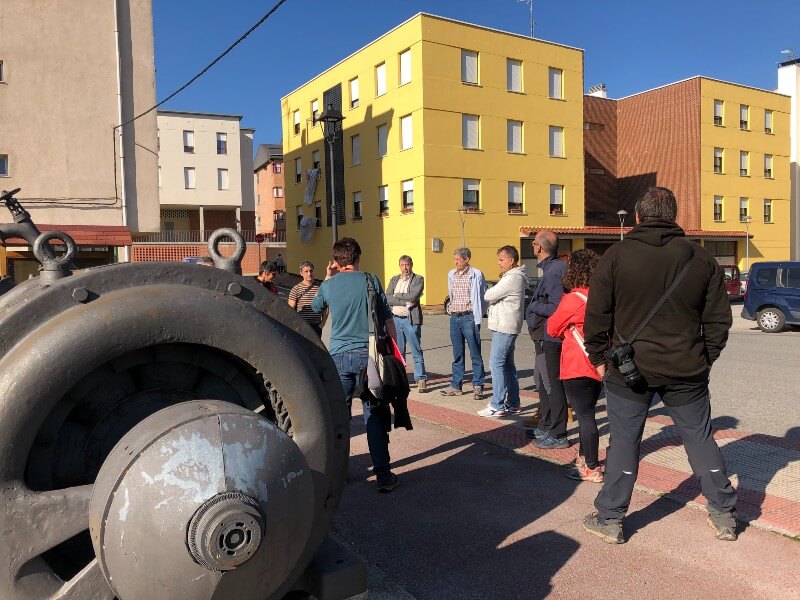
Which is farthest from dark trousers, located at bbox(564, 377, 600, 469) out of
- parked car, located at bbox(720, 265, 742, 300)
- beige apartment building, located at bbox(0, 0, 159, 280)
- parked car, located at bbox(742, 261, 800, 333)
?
parked car, located at bbox(720, 265, 742, 300)

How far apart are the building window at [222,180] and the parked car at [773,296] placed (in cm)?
4458

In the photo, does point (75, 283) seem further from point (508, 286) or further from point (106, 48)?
point (106, 48)

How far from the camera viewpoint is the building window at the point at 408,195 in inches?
1123

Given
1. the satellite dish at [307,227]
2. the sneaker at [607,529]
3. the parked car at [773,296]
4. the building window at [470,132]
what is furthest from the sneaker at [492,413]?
the satellite dish at [307,227]

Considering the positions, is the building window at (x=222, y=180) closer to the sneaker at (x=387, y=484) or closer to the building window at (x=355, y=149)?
the building window at (x=355, y=149)

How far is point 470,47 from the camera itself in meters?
28.1

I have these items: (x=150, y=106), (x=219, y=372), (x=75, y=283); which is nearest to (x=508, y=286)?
(x=219, y=372)

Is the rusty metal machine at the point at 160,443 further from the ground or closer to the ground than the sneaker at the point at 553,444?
further from the ground

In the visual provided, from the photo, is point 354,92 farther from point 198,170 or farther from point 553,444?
point 553,444

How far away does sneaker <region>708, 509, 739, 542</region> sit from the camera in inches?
147

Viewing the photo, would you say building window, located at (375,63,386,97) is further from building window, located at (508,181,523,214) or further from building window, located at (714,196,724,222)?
building window, located at (714,196,724,222)

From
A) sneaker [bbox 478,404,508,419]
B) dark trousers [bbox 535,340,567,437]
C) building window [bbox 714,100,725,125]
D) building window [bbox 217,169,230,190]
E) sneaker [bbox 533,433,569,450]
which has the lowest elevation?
sneaker [bbox 478,404,508,419]

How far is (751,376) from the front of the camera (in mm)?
9484

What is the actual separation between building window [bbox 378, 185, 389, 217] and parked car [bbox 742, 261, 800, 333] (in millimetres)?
17098
